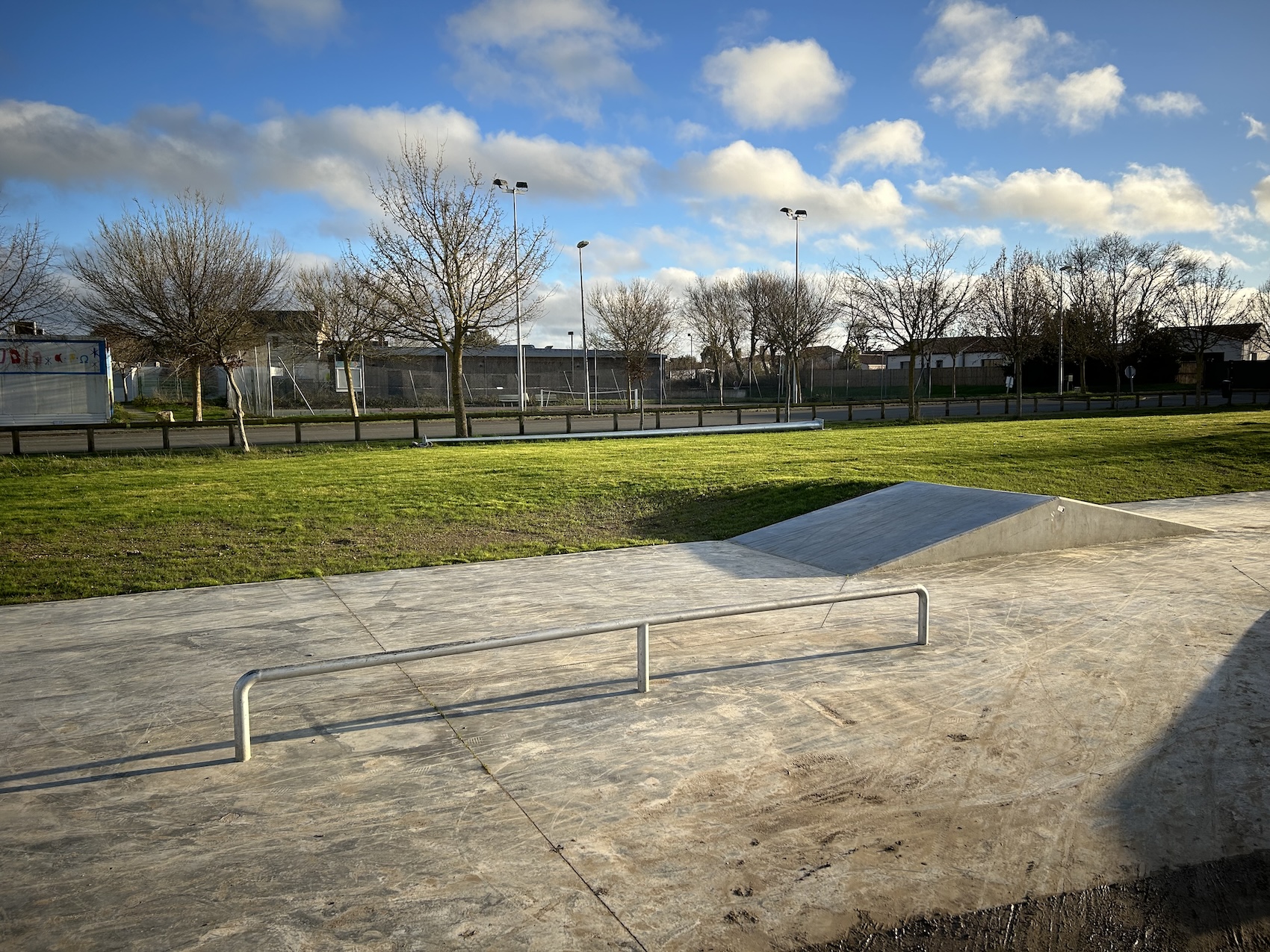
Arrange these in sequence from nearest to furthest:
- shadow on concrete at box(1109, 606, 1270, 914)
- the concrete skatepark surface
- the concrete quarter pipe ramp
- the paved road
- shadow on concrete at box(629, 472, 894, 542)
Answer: the concrete skatepark surface < shadow on concrete at box(1109, 606, 1270, 914) < the concrete quarter pipe ramp < shadow on concrete at box(629, 472, 894, 542) < the paved road

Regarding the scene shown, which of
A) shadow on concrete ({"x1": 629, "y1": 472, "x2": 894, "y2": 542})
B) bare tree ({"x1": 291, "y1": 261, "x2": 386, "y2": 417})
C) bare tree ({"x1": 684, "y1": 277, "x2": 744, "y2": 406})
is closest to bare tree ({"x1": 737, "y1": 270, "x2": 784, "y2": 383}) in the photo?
bare tree ({"x1": 684, "y1": 277, "x2": 744, "y2": 406})

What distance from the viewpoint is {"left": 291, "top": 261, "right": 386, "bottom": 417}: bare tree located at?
39781 mm

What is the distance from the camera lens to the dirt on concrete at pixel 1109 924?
3.05m

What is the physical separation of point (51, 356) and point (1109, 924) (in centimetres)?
3498

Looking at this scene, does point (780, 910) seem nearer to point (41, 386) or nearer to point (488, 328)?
point (488, 328)

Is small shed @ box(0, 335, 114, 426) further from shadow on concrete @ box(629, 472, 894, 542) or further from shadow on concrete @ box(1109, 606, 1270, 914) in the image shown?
Answer: shadow on concrete @ box(1109, 606, 1270, 914)

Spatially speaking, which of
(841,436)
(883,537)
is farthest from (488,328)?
(883,537)

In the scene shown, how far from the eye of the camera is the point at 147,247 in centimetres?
3173

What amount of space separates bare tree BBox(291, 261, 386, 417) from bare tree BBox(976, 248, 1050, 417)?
27.2 metres

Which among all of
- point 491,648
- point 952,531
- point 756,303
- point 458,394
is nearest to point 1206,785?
point 491,648

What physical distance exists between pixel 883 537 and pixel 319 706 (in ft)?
22.4

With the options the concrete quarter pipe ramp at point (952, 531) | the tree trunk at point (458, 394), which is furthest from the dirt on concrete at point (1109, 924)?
the tree trunk at point (458, 394)

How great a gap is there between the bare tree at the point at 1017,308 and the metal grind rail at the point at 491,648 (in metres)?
31.5

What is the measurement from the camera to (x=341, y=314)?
1670 inches
